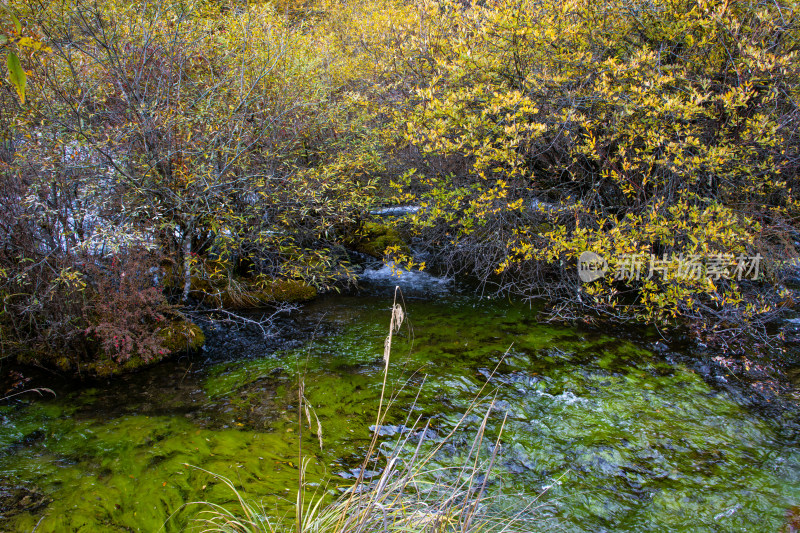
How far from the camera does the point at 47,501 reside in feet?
9.47

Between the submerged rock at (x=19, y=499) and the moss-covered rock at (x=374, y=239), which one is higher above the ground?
the submerged rock at (x=19, y=499)

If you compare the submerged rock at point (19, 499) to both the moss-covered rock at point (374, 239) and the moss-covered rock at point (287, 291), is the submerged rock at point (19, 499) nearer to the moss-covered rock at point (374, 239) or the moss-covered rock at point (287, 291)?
the moss-covered rock at point (287, 291)

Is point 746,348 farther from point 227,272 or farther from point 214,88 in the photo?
point 214,88

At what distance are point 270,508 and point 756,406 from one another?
4656 mm

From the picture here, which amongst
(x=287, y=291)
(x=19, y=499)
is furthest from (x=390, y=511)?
(x=287, y=291)

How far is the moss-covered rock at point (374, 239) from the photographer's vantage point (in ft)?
31.5

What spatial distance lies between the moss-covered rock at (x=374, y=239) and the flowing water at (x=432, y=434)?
12.8ft

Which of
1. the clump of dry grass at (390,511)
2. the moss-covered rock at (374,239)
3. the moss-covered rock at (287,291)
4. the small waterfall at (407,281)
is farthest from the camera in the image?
the moss-covered rock at (374,239)

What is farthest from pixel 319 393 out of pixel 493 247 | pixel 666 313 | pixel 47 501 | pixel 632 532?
pixel 666 313

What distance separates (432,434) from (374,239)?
6282 mm

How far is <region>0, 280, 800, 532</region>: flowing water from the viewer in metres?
3.12

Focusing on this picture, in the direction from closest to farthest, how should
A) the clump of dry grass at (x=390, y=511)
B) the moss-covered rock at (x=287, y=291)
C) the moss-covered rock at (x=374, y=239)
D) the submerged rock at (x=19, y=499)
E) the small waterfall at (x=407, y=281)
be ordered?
the clump of dry grass at (x=390, y=511), the submerged rock at (x=19, y=499), the moss-covered rock at (x=287, y=291), the small waterfall at (x=407, y=281), the moss-covered rock at (x=374, y=239)

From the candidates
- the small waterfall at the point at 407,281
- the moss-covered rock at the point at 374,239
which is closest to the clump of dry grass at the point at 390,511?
the small waterfall at the point at 407,281

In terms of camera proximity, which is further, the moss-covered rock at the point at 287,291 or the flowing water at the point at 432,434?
the moss-covered rock at the point at 287,291
